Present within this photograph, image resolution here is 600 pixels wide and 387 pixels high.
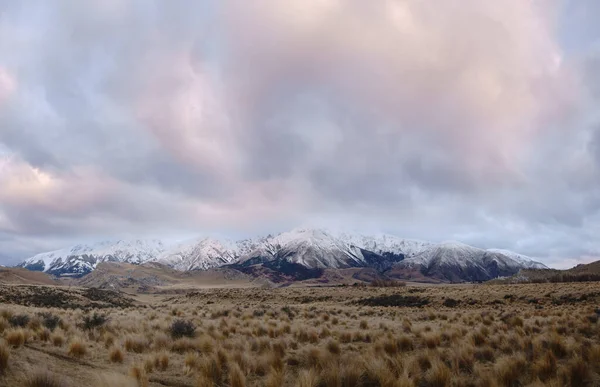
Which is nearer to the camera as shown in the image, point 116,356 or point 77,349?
point 116,356

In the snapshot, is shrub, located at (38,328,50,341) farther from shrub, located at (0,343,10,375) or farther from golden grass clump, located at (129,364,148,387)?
golden grass clump, located at (129,364,148,387)

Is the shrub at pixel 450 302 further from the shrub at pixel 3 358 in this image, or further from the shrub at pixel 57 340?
the shrub at pixel 3 358

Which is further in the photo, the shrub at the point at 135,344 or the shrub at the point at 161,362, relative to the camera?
the shrub at the point at 135,344

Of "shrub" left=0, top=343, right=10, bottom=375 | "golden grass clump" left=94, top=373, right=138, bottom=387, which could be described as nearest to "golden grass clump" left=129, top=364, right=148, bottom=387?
"golden grass clump" left=94, top=373, right=138, bottom=387

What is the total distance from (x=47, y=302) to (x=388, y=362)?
43.6m

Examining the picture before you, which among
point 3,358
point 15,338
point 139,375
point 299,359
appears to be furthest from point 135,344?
point 299,359

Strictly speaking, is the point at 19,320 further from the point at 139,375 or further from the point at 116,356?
the point at 139,375

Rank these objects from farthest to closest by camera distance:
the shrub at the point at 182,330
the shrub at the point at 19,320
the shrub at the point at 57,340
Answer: the shrub at the point at 182,330 < the shrub at the point at 19,320 < the shrub at the point at 57,340

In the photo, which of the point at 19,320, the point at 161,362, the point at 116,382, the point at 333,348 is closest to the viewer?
the point at 116,382

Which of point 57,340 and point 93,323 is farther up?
point 57,340

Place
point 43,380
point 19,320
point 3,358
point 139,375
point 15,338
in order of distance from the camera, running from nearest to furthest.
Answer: point 43,380
point 3,358
point 139,375
point 15,338
point 19,320

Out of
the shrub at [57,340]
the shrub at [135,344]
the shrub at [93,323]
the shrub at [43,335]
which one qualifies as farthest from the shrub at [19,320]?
the shrub at [135,344]

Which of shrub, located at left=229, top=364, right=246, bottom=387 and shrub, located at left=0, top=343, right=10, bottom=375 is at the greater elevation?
shrub, located at left=0, top=343, right=10, bottom=375

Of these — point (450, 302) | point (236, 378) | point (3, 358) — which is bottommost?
point (450, 302)
